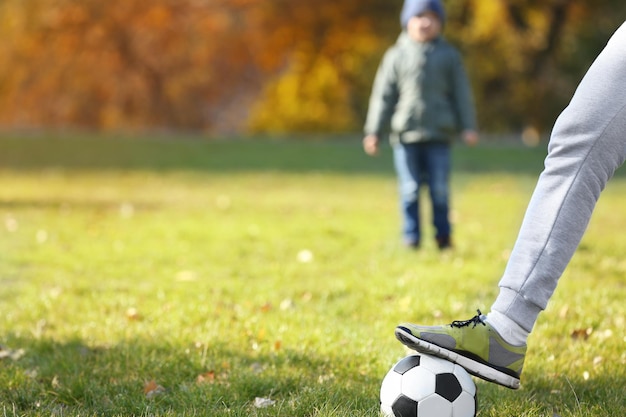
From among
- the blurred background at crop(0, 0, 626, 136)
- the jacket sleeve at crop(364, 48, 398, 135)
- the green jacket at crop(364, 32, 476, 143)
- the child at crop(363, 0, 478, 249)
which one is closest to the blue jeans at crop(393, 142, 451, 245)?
the child at crop(363, 0, 478, 249)

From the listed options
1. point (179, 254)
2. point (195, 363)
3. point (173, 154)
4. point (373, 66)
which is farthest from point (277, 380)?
point (373, 66)

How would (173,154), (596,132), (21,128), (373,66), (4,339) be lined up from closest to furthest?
(596,132) → (4,339) → (173,154) → (373,66) → (21,128)

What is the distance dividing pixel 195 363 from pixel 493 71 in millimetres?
21122

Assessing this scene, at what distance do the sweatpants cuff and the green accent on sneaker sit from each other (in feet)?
0.26

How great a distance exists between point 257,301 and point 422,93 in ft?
7.93

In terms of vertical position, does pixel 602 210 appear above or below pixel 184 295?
below

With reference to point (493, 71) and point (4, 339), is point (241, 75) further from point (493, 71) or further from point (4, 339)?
point (4, 339)

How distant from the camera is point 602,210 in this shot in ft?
30.6

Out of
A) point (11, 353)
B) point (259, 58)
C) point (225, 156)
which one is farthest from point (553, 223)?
point (259, 58)

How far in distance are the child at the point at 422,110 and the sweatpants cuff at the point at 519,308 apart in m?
3.70

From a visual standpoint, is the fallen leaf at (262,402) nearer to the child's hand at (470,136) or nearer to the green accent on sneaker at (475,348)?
the green accent on sneaker at (475,348)

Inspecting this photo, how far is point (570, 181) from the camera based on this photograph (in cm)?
259

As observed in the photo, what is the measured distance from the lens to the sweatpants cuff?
2.64 m

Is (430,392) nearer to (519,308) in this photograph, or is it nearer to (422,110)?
(519,308)
